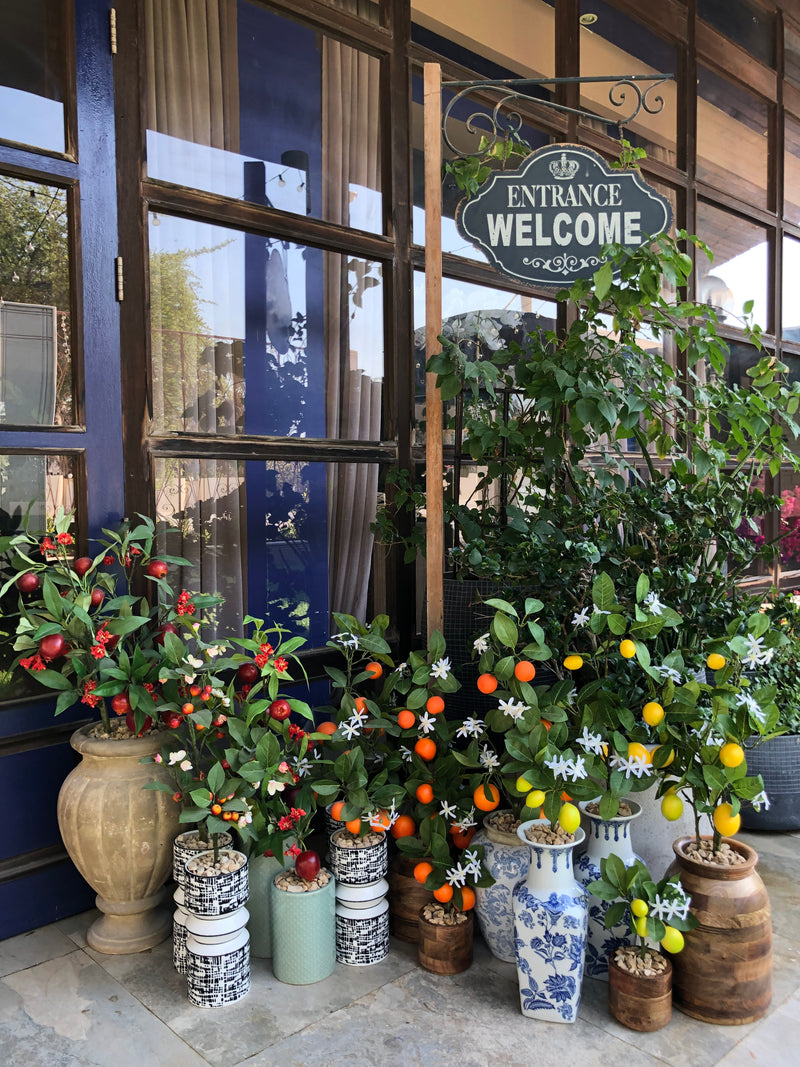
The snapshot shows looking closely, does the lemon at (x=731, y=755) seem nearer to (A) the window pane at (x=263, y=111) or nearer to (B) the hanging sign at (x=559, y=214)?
(B) the hanging sign at (x=559, y=214)

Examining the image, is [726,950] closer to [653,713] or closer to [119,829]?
[653,713]

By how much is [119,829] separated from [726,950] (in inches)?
54.7

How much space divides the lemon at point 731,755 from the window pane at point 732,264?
3.05 m

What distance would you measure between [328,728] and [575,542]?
2.65ft

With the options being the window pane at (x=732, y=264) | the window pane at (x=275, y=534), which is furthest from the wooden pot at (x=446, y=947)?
the window pane at (x=732, y=264)

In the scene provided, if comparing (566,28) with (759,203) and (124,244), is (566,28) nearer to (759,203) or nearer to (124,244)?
(759,203)

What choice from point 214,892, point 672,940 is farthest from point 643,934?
point 214,892

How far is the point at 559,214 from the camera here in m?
2.31

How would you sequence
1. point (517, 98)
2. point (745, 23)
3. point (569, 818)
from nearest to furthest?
point (569, 818), point (517, 98), point (745, 23)

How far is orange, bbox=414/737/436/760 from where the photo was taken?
2.15 meters

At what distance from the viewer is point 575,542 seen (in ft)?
7.51

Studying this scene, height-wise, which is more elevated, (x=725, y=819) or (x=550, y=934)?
(x=725, y=819)

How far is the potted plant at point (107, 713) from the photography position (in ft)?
6.60

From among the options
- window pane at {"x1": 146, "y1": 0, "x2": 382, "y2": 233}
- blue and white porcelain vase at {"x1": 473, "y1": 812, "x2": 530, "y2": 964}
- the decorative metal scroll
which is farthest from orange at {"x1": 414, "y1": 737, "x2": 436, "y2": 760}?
window pane at {"x1": 146, "y1": 0, "x2": 382, "y2": 233}
